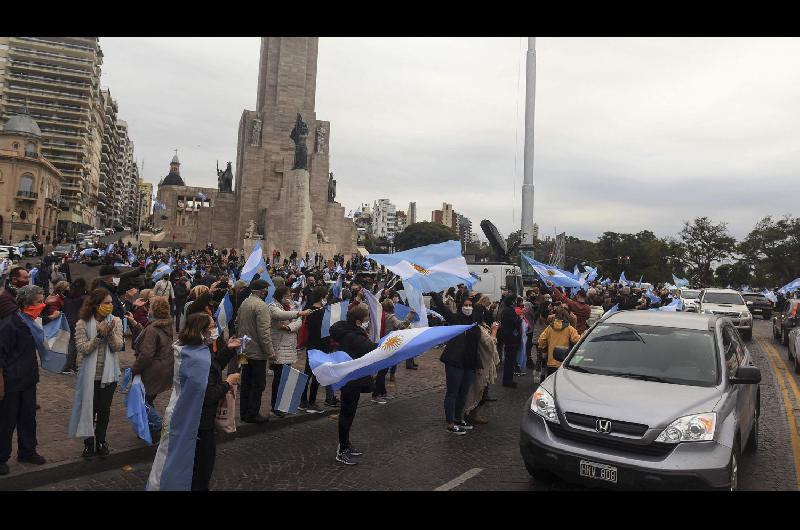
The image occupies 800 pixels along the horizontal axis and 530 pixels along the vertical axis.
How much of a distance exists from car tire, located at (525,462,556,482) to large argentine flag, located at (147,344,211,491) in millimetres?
2962

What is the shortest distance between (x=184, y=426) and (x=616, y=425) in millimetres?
3461

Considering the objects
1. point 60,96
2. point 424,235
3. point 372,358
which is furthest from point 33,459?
point 60,96

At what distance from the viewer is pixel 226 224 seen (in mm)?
54844

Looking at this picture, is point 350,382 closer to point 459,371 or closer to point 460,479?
point 460,479

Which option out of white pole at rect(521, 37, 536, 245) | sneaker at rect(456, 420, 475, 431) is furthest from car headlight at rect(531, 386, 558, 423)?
white pole at rect(521, 37, 536, 245)

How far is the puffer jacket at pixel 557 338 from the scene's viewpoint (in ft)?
28.3

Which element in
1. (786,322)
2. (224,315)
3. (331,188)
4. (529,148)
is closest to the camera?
(224,315)

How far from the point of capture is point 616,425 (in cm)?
441

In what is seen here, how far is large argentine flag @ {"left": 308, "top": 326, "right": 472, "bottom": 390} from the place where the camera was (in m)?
5.67

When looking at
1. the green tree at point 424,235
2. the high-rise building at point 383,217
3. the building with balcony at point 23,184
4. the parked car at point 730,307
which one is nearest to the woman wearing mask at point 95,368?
the parked car at point 730,307

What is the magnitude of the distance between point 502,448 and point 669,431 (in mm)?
2573

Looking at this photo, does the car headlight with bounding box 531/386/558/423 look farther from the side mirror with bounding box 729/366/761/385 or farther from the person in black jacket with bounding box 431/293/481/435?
the person in black jacket with bounding box 431/293/481/435

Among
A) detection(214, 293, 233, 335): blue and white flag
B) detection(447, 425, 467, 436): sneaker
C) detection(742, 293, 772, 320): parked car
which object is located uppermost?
detection(742, 293, 772, 320): parked car
